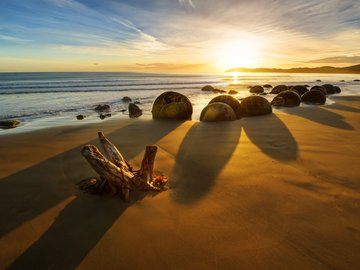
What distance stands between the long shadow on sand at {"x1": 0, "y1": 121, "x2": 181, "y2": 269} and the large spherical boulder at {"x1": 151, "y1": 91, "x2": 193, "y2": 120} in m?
5.42

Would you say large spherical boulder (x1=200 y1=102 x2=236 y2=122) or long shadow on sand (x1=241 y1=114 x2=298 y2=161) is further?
large spherical boulder (x1=200 y1=102 x2=236 y2=122)

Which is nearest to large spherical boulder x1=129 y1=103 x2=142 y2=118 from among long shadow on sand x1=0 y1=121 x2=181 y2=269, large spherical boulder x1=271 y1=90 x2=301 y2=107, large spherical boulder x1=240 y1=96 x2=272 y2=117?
large spherical boulder x1=240 y1=96 x2=272 y2=117

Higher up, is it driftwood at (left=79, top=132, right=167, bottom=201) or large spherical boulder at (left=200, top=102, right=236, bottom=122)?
driftwood at (left=79, top=132, right=167, bottom=201)

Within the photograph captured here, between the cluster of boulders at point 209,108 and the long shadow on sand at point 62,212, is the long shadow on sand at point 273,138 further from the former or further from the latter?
the long shadow on sand at point 62,212

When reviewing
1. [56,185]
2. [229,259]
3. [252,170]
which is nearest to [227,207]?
[229,259]

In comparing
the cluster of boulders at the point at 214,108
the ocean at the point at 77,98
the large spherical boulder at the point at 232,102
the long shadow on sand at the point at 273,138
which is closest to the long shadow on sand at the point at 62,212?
the long shadow on sand at the point at 273,138

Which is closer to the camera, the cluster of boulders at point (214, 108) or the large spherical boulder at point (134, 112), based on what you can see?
the cluster of boulders at point (214, 108)

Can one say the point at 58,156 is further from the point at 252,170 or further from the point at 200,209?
the point at 252,170

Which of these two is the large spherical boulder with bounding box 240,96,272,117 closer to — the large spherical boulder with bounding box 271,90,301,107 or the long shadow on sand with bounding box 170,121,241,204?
the long shadow on sand with bounding box 170,121,241,204

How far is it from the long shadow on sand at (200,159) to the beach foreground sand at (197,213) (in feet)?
0.10

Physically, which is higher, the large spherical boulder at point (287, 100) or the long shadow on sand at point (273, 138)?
the long shadow on sand at point (273, 138)

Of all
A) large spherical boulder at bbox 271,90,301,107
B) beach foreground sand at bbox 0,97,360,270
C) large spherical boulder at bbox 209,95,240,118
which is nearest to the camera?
beach foreground sand at bbox 0,97,360,270

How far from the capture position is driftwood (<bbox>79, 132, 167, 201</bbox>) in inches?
118

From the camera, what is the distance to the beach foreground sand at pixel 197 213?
2252 millimetres
